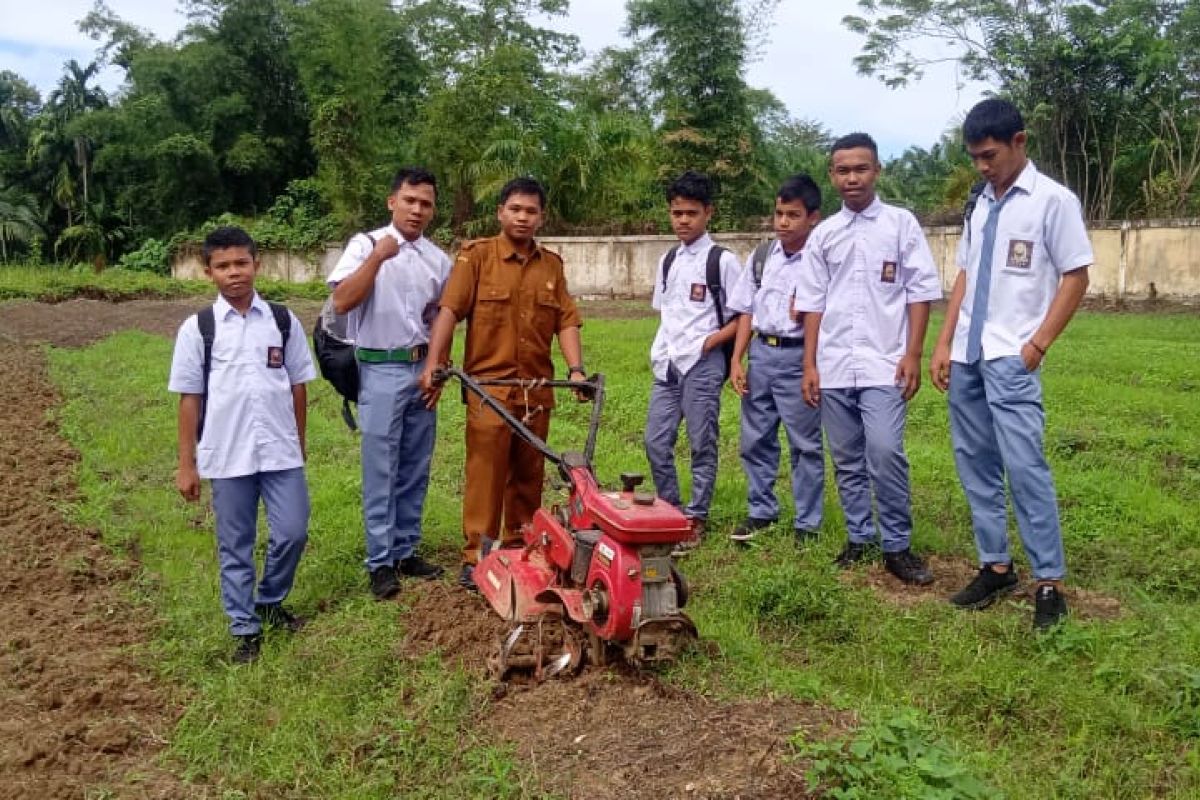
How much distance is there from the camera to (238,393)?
4117 mm

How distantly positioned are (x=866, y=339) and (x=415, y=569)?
8.11 ft

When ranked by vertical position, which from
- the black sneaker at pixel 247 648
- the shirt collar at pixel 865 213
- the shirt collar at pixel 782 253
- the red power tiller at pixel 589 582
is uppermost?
the shirt collar at pixel 865 213

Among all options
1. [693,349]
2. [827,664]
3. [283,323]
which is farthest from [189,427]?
[827,664]

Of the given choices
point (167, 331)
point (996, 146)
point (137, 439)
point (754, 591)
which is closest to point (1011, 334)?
point (996, 146)

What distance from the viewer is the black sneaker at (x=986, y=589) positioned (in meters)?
4.34

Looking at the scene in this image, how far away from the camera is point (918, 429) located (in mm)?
8336

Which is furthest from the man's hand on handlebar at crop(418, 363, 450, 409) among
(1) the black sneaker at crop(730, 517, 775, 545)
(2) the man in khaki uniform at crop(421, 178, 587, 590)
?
(1) the black sneaker at crop(730, 517, 775, 545)

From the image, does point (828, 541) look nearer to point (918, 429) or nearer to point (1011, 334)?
point (1011, 334)

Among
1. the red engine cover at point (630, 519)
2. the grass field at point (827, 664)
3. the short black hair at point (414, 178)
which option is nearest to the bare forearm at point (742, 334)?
the grass field at point (827, 664)

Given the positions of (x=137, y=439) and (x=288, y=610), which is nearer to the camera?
(x=288, y=610)

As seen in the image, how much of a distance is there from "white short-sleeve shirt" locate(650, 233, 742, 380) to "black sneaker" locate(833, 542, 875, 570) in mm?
1260

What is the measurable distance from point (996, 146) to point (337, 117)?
2651cm

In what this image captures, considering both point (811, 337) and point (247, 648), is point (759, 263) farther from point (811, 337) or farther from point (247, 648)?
point (247, 648)

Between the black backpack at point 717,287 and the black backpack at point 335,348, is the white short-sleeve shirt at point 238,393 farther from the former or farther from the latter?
the black backpack at point 717,287
